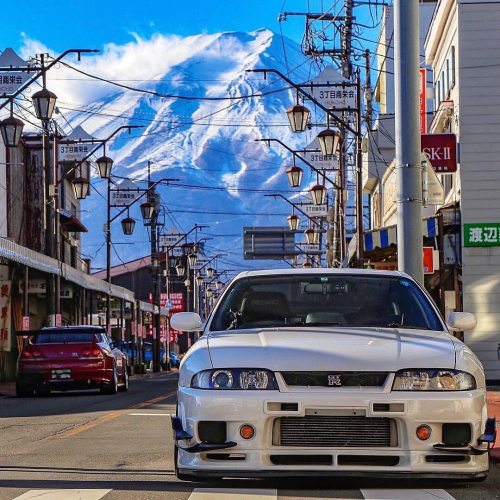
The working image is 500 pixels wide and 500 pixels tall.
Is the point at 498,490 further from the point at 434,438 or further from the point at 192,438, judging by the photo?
the point at 192,438

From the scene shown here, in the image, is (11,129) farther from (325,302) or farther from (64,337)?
(325,302)

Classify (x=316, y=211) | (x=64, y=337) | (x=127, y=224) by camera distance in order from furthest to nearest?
(x=127, y=224) → (x=316, y=211) → (x=64, y=337)

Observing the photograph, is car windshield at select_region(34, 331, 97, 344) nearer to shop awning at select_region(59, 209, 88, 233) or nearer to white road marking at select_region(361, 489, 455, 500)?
white road marking at select_region(361, 489, 455, 500)

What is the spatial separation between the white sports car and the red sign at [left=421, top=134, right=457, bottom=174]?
17973 mm

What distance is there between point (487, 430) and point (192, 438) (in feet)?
6.21

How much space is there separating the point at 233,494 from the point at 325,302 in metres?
2.06

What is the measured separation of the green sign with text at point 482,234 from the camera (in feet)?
86.3

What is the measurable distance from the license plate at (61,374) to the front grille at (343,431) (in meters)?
15.5

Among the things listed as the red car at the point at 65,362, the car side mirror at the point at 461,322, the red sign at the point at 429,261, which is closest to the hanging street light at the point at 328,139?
the red car at the point at 65,362

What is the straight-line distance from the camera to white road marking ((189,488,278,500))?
23.3 feet

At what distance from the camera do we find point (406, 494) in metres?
7.17

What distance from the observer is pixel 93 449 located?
1077 cm

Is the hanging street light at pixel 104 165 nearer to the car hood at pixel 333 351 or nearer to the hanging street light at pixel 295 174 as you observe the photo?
the hanging street light at pixel 295 174

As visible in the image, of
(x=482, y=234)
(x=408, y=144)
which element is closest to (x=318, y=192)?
(x=482, y=234)
